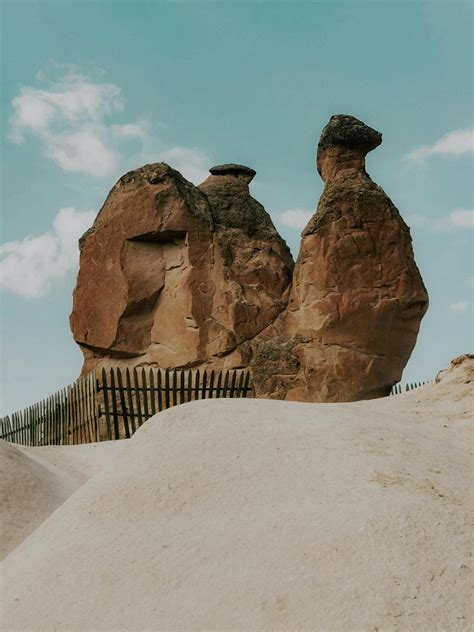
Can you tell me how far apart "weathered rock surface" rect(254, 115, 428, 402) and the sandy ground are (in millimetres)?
4704

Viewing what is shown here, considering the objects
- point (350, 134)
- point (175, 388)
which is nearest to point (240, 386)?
point (175, 388)

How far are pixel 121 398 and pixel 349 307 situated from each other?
287 centimetres

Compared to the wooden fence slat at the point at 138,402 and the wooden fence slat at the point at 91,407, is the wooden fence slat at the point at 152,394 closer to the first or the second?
the wooden fence slat at the point at 138,402

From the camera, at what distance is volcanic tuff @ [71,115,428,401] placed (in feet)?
33.0

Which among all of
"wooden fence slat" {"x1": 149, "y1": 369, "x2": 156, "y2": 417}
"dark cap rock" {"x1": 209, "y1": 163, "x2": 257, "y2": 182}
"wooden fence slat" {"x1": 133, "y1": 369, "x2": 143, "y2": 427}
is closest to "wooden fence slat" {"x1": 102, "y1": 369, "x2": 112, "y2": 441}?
"wooden fence slat" {"x1": 133, "y1": 369, "x2": 143, "y2": 427}

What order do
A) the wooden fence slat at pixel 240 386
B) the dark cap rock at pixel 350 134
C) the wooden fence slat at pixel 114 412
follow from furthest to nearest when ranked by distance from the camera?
the dark cap rock at pixel 350 134 → the wooden fence slat at pixel 240 386 → the wooden fence slat at pixel 114 412

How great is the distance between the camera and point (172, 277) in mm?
11297

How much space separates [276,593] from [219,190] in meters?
9.21

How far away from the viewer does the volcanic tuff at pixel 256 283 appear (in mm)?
10047

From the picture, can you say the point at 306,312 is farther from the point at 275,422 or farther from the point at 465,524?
the point at 465,524

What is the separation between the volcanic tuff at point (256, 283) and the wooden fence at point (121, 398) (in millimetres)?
259

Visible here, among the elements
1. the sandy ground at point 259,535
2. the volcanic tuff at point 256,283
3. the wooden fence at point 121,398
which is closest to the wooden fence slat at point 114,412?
the wooden fence at point 121,398

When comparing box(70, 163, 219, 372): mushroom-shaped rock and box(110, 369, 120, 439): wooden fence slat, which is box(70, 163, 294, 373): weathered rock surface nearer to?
box(70, 163, 219, 372): mushroom-shaped rock

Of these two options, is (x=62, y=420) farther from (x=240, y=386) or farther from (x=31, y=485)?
(x=31, y=485)
